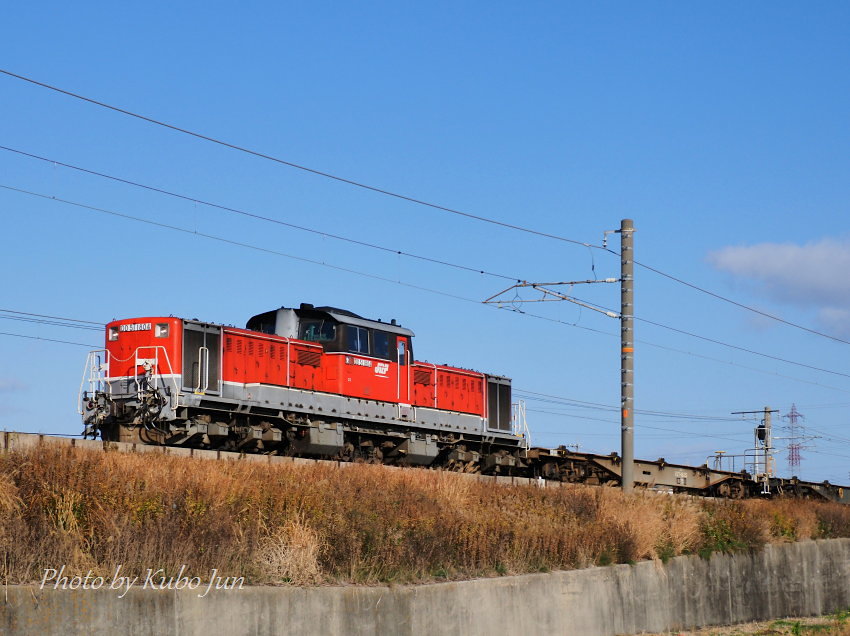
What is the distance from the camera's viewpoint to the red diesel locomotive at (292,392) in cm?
2294

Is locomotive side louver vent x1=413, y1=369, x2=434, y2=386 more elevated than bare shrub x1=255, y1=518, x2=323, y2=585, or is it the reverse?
locomotive side louver vent x1=413, y1=369, x2=434, y2=386

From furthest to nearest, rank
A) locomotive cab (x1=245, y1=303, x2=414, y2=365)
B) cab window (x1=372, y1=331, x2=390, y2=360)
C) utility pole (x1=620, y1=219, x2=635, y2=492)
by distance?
cab window (x1=372, y1=331, x2=390, y2=360), locomotive cab (x1=245, y1=303, x2=414, y2=365), utility pole (x1=620, y1=219, x2=635, y2=492)

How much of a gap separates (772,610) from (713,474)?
15.2 metres

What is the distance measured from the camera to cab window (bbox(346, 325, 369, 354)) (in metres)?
27.2

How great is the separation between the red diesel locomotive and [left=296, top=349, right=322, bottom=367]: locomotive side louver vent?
0.03m

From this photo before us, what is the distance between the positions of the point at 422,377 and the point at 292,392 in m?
5.60

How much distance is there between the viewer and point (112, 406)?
22.9 m

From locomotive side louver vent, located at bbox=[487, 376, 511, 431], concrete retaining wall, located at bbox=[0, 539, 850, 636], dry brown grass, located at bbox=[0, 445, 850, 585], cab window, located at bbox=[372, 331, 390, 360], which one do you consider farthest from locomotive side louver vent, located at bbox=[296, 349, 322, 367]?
concrete retaining wall, located at bbox=[0, 539, 850, 636]

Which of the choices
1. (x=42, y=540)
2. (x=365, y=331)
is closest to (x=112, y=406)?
(x=365, y=331)

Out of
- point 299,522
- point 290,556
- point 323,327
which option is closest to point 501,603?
point 299,522

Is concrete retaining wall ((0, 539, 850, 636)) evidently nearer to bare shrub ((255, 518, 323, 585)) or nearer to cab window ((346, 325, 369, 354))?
bare shrub ((255, 518, 323, 585))

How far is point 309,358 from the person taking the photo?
26359 millimetres

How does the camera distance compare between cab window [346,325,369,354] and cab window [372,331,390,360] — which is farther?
cab window [372,331,390,360]

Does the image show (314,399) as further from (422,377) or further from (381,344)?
(422,377)
